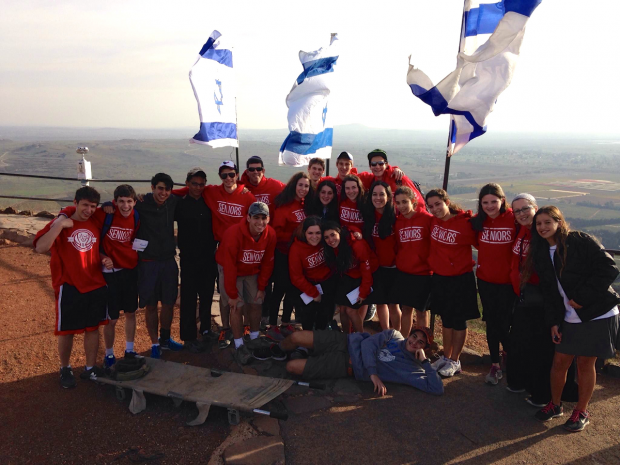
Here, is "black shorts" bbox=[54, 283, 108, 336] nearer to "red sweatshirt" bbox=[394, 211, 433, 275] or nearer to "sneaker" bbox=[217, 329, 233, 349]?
"sneaker" bbox=[217, 329, 233, 349]

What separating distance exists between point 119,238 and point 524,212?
3.99m

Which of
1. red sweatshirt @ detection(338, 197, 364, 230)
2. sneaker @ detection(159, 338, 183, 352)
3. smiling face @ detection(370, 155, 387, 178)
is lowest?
sneaker @ detection(159, 338, 183, 352)

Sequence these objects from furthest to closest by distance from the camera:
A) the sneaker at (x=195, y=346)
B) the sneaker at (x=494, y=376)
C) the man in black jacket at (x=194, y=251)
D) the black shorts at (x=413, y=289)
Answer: the sneaker at (x=195, y=346)
the man in black jacket at (x=194, y=251)
the black shorts at (x=413, y=289)
the sneaker at (x=494, y=376)

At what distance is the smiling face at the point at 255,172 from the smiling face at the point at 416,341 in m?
2.63

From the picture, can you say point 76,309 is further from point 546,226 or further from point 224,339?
point 546,226

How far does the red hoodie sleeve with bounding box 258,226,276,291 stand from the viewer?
A: 5.23 metres

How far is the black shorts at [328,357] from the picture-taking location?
4.77 metres

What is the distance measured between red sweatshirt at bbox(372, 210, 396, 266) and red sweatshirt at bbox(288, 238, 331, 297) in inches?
25.0

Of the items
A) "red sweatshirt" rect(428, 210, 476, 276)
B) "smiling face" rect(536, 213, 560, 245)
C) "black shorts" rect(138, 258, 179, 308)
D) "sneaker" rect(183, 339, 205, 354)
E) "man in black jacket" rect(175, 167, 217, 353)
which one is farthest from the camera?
"sneaker" rect(183, 339, 205, 354)

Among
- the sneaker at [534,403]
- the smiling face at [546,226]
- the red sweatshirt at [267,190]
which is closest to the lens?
the smiling face at [546,226]

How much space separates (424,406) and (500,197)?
211cm

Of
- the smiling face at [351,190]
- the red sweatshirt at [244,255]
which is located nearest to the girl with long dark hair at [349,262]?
the smiling face at [351,190]

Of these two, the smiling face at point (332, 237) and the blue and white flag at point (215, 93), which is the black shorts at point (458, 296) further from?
the blue and white flag at point (215, 93)

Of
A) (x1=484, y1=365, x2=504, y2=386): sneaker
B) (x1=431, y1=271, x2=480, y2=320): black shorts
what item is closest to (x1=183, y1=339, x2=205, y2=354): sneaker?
(x1=431, y1=271, x2=480, y2=320): black shorts
